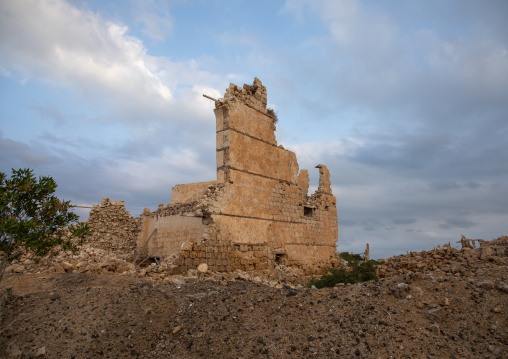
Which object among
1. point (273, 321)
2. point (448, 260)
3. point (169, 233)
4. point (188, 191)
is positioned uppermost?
point (188, 191)

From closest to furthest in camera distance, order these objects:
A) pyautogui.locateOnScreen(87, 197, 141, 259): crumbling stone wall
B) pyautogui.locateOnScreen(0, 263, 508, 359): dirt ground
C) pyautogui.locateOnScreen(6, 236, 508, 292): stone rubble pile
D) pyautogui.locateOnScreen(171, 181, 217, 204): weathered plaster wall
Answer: pyautogui.locateOnScreen(0, 263, 508, 359): dirt ground → pyautogui.locateOnScreen(6, 236, 508, 292): stone rubble pile → pyautogui.locateOnScreen(87, 197, 141, 259): crumbling stone wall → pyautogui.locateOnScreen(171, 181, 217, 204): weathered plaster wall

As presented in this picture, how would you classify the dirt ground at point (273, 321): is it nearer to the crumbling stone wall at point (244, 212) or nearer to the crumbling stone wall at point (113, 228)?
the crumbling stone wall at point (244, 212)

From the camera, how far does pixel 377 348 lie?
4637 mm

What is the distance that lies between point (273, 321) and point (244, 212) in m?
6.26

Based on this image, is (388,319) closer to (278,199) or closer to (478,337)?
(478,337)

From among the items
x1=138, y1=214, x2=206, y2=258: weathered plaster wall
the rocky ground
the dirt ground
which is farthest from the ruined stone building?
the dirt ground

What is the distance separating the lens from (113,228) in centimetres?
1384

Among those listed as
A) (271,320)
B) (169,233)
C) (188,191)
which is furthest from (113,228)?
(271,320)

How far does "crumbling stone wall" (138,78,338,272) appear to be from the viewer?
10.8 m

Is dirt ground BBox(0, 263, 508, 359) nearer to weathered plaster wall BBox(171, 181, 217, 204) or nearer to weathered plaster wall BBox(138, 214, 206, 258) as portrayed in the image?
weathered plaster wall BBox(138, 214, 206, 258)

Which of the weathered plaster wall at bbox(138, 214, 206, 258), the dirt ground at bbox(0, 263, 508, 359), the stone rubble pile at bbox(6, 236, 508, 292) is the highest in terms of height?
the weathered plaster wall at bbox(138, 214, 206, 258)

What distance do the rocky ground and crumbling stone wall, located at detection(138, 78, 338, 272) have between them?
141 inches

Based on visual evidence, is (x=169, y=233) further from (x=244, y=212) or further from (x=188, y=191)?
(x=188, y=191)

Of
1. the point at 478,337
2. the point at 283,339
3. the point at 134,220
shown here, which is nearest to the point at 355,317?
the point at 283,339
